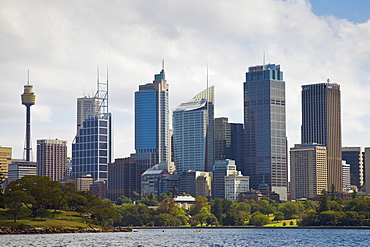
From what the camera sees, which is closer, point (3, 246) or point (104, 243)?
point (3, 246)

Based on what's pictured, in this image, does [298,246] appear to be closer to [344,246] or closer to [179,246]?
[344,246]

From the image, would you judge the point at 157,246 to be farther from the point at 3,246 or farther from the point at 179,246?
the point at 3,246

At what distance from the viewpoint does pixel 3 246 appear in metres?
183

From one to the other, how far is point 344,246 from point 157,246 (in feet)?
145

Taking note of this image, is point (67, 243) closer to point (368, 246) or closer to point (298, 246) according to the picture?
point (298, 246)

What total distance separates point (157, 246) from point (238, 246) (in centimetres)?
1922

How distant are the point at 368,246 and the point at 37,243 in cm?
7678

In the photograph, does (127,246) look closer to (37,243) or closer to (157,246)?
(157,246)

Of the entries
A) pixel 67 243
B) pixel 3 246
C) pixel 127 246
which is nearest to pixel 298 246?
pixel 127 246

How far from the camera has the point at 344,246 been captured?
19912cm

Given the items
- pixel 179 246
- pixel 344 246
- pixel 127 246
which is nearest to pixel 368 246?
pixel 344 246

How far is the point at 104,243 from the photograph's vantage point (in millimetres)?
199875

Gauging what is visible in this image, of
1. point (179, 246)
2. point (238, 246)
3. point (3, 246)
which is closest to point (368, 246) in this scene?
point (238, 246)

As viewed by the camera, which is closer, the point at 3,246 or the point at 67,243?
the point at 3,246
